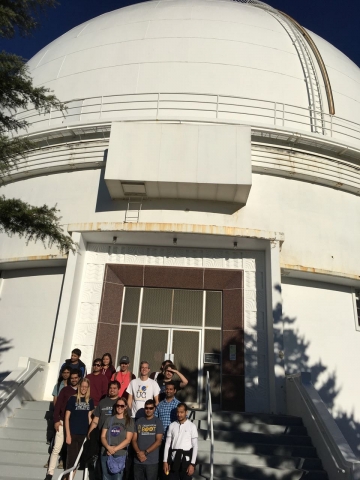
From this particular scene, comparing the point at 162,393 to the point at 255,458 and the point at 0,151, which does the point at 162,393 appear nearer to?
the point at 255,458

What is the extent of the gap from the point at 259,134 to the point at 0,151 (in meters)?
7.77

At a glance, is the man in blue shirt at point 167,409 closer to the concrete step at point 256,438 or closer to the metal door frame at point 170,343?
the concrete step at point 256,438

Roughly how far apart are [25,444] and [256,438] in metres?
3.93

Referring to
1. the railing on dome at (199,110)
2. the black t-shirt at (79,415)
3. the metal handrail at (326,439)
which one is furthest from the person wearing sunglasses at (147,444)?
the railing on dome at (199,110)

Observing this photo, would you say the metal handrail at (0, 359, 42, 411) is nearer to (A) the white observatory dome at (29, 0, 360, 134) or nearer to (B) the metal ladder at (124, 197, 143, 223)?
(B) the metal ladder at (124, 197, 143, 223)

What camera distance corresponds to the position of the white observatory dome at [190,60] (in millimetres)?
13820

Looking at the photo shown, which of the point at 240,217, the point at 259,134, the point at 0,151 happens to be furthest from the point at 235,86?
the point at 0,151

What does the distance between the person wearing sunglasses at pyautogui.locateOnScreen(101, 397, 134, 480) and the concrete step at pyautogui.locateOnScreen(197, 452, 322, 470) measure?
176 centimetres

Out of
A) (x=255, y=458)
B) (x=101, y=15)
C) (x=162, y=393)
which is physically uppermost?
(x=101, y=15)

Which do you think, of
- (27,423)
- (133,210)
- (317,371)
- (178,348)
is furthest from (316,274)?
(27,423)

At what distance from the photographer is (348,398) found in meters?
10.4

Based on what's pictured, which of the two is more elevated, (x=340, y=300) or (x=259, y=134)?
(x=259, y=134)

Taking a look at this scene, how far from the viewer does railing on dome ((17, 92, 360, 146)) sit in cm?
1266

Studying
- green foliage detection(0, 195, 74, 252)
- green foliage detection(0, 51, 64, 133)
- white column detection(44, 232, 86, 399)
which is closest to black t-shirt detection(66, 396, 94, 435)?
green foliage detection(0, 195, 74, 252)
